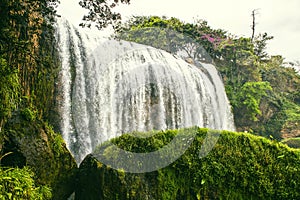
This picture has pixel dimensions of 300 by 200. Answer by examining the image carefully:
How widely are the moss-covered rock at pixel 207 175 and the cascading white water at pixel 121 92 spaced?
3.77m

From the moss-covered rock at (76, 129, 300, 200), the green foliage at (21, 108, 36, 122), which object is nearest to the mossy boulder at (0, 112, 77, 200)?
the green foliage at (21, 108, 36, 122)

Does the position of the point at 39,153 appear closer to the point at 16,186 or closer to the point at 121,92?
the point at 16,186

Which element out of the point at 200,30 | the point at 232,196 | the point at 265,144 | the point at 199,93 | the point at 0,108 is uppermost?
the point at 200,30

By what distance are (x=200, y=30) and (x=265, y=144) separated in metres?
16.5

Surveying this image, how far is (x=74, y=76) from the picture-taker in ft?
31.0

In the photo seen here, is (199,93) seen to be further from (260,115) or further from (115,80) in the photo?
(260,115)

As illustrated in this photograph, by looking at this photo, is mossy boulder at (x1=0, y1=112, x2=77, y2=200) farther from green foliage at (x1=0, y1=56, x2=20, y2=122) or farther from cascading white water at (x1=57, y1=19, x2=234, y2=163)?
cascading white water at (x1=57, y1=19, x2=234, y2=163)

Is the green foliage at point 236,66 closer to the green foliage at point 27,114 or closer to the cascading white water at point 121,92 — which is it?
the cascading white water at point 121,92

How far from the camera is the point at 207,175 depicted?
4.70m

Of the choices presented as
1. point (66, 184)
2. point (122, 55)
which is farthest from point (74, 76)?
point (66, 184)

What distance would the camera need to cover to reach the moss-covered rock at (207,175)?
4602 mm

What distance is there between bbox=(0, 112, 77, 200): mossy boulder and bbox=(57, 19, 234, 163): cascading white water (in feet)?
10.5

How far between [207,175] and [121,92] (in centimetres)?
665

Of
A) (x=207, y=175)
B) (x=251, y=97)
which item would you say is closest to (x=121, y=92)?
(x=207, y=175)
